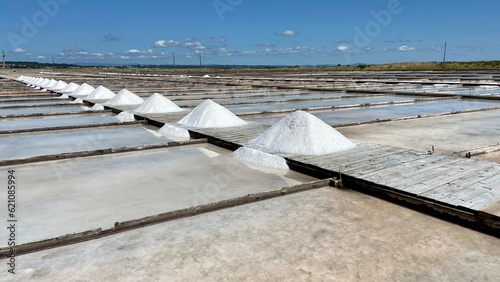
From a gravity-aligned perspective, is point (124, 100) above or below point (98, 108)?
above

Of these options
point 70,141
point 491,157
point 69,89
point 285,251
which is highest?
point 69,89

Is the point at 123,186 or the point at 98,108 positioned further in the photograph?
the point at 98,108

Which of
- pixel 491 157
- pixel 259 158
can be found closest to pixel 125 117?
pixel 259 158

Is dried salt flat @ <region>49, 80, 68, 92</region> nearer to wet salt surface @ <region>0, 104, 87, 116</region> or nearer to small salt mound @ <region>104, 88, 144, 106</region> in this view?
A: wet salt surface @ <region>0, 104, 87, 116</region>

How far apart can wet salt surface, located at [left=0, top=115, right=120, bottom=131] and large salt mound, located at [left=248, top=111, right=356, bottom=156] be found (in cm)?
607

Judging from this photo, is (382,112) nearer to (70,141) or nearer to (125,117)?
(125,117)

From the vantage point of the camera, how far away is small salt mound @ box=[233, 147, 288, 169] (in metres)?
5.90

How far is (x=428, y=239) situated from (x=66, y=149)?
6.50 meters

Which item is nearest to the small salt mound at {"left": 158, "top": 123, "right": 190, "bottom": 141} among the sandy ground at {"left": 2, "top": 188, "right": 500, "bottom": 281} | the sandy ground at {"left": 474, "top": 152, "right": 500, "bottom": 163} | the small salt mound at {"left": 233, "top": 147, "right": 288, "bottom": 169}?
the small salt mound at {"left": 233, "top": 147, "right": 288, "bottom": 169}

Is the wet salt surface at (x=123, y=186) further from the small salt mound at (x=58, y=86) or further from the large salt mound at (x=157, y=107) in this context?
the small salt mound at (x=58, y=86)

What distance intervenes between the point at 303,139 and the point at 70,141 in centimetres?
501

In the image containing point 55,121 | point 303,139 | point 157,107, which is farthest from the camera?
point 157,107

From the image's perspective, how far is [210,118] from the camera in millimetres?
8977

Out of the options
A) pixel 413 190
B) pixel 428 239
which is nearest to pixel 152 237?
pixel 428 239
